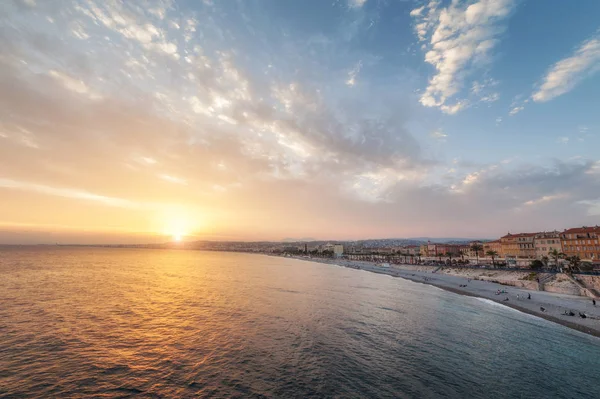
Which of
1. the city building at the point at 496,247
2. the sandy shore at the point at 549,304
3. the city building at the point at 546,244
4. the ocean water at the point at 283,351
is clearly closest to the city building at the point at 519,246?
the city building at the point at 496,247

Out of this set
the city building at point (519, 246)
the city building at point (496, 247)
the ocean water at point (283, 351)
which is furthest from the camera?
the city building at point (496, 247)

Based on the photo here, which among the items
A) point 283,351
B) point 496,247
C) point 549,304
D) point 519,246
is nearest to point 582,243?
point 519,246

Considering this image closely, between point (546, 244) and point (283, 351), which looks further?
point (546, 244)

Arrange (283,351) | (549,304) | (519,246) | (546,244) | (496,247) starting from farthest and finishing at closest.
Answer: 1. (496,247)
2. (519,246)
3. (546,244)
4. (549,304)
5. (283,351)

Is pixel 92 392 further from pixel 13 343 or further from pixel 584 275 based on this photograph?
pixel 584 275

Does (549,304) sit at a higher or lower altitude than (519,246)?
lower

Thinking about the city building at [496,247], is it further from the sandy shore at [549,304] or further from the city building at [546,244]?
the sandy shore at [549,304]

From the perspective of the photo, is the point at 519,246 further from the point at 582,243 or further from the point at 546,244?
the point at 582,243
